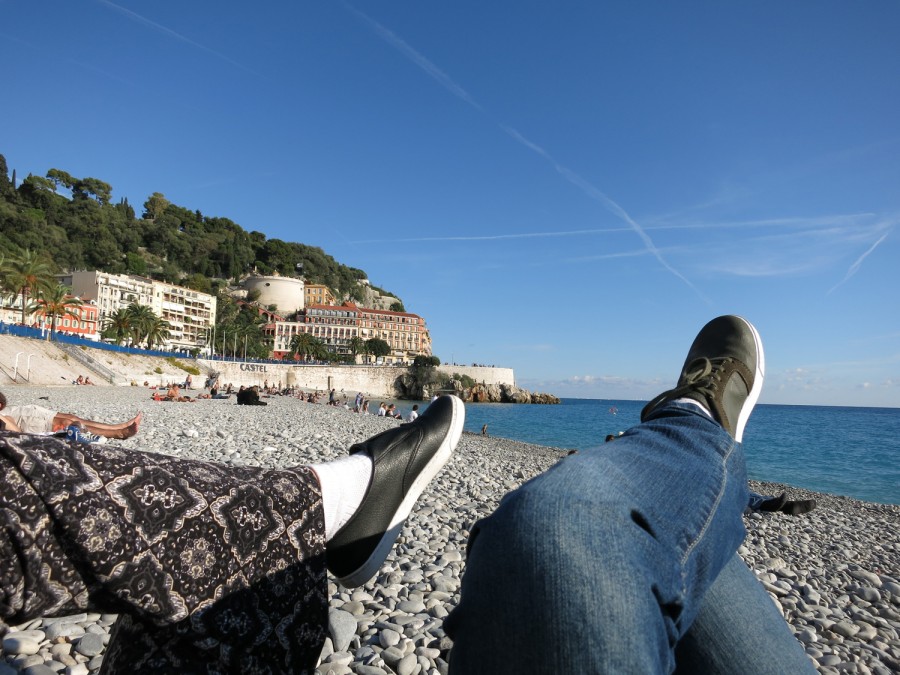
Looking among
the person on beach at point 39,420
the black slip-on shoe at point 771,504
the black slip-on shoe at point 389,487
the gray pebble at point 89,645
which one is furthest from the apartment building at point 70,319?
the black slip-on shoe at point 389,487

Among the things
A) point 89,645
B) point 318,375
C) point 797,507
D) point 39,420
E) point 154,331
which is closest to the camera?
point 89,645

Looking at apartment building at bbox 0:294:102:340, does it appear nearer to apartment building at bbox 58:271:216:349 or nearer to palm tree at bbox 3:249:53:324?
apartment building at bbox 58:271:216:349

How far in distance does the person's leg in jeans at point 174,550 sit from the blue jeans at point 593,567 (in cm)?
58

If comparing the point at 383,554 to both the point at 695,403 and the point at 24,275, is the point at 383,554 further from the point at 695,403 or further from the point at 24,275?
the point at 24,275

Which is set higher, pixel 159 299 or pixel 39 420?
pixel 159 299

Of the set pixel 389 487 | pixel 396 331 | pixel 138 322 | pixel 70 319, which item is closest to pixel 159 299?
pixel 70 319

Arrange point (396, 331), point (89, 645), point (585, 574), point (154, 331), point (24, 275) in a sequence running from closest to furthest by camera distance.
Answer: point (585, 574)
point (89, 645)
point (24, 275)
point (154, 331)
point (396, 331)

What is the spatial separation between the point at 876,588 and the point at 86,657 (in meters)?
5.64

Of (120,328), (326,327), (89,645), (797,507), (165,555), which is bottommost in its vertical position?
(797,507)

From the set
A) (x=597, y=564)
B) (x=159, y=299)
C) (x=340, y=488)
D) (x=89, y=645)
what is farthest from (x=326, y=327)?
(x=597, y=564)

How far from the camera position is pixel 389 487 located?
1484mm

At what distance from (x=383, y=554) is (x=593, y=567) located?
38.3 inches

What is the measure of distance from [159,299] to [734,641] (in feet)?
261

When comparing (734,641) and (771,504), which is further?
(771,504)
